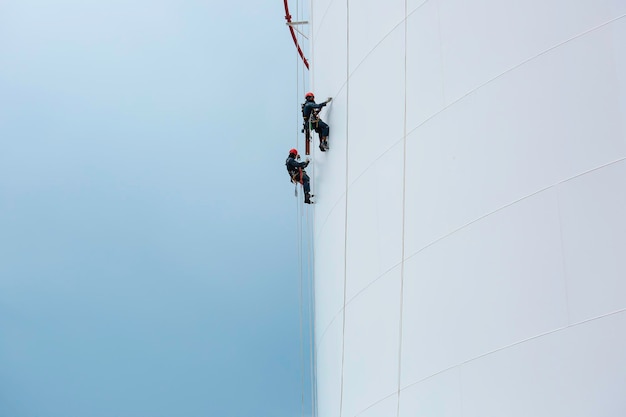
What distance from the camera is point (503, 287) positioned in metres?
8.63

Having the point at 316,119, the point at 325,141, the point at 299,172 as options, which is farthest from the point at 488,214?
the point at 299,172

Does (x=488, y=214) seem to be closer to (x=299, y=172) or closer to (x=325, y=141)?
(x=325, y=141)

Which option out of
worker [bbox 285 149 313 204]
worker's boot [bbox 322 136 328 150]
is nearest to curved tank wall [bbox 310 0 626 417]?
worker's boot [bbox 322 136 328 150]

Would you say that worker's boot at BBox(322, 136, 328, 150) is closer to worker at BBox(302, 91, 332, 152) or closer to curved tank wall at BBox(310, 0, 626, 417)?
worker at BBox(302, 91, 332, 152)

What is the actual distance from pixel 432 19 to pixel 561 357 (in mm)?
5132

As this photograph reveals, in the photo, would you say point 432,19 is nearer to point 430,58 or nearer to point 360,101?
point 430,58

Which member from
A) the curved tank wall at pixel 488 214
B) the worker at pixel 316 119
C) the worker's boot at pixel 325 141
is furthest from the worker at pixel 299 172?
the curved tank wall at pixel 488 214

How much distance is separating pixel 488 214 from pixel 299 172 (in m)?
7.46

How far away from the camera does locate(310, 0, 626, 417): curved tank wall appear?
792cm

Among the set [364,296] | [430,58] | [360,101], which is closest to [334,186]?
[360,101]

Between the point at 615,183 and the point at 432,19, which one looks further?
the point at 432,19

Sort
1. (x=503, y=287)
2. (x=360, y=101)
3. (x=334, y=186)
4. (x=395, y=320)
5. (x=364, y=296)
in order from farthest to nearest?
(x=334, y=186)
(x=360, y=101)
(x=364, y=296)
(x=395, y=320)
(x=503, y=287)

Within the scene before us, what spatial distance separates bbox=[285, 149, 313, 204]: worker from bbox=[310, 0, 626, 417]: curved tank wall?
3399 millimetres

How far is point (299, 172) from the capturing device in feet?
52.7
